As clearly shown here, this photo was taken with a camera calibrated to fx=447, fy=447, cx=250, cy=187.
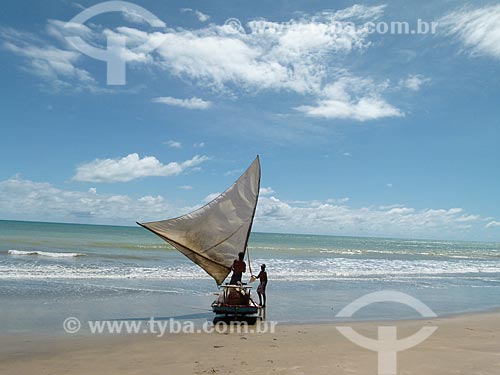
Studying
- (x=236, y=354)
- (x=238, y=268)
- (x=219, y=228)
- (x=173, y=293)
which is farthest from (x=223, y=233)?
(x=173, y=293)

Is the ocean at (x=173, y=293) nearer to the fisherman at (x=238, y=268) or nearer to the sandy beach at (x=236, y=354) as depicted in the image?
the fisherman at (x=238, y=268)

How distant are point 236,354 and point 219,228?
439 centimetres

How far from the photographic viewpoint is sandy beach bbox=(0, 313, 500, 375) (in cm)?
759

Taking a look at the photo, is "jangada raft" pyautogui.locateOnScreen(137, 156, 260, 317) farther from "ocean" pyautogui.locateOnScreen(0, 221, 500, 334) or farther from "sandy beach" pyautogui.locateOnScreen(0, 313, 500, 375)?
"sandy beach" pyautogui.locateOnScreen(0, 313, 500, 375)

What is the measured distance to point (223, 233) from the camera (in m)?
12.4

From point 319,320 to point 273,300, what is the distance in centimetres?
310

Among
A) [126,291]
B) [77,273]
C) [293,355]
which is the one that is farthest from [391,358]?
[77,273]

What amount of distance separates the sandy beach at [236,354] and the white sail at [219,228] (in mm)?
2345

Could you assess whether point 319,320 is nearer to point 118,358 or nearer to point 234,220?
point 234,220

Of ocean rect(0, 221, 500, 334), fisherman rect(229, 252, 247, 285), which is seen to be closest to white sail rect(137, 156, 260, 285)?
fisherman rect(229, 252, 247, 285)

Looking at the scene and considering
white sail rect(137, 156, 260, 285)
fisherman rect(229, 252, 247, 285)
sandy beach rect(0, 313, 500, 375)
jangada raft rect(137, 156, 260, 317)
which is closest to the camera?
sandy beach rect(0, 313, 500, 375)

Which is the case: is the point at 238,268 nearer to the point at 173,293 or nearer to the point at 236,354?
the point at 236,354

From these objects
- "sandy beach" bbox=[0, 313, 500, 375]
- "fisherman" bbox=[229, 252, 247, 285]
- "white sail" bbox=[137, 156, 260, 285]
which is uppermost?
"white sail" bbox=[137, 156, 260, 285]

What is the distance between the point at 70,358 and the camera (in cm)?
815
